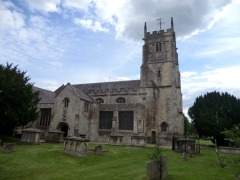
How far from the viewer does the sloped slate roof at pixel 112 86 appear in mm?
42812

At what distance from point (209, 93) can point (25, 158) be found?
3424 cm

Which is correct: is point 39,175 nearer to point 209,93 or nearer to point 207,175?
point 207,175

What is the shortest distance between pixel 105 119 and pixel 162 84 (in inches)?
490

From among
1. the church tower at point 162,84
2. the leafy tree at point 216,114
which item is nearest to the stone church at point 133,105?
the church tower at point 162,84

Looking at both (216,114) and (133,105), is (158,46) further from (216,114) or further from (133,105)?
(216,114)

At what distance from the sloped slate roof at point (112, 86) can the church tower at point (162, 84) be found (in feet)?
8.05

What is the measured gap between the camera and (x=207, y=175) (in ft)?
40.9

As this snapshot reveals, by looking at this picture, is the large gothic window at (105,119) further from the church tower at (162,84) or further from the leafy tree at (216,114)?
the leafy tree at (216,114)

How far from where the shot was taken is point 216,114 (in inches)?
1399

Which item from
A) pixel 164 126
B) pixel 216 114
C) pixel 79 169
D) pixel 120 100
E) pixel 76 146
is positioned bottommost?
pixel 79 169

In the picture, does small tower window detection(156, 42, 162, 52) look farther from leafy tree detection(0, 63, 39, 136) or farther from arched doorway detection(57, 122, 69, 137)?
leafy tree detection(0, 63, 39, 136)

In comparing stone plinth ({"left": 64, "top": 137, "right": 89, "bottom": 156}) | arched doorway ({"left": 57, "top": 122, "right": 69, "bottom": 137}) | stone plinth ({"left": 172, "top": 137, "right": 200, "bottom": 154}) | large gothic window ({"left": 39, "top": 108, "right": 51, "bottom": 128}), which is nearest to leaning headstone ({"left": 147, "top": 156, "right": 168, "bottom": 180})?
stone plinth ({"left": 64, "top": 137, "right": 89, "bottom": 156})

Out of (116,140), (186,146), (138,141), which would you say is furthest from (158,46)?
(186,146)

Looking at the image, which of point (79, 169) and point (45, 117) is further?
point (45, 117)
